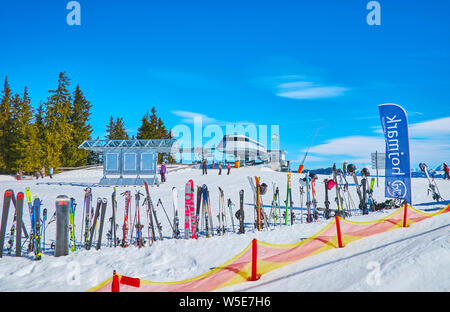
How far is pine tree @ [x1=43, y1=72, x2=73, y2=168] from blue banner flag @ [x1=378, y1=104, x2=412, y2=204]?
35.7 m

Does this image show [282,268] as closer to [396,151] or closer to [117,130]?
[396,151]

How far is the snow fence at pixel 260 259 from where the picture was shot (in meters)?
4.20

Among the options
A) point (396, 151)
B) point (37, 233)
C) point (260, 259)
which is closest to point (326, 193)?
point (396, 151)

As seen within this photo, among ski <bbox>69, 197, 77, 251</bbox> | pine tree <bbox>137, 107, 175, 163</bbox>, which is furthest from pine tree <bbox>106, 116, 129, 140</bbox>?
ski <bbox>69, 197, 77, 251</bbox>

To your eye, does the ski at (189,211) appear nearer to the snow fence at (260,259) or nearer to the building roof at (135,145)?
the snow fence at (260,259)

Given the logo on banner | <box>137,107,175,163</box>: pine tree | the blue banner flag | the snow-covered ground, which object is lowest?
the snow-covered ground

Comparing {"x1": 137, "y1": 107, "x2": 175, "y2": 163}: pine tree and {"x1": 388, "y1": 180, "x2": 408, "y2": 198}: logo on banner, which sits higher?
{"x1": 137, "y1": 107, "x2": 175, "y2": 163}: pine tree

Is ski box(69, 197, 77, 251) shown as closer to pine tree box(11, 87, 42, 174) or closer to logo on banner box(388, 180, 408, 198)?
logo on banner box(388, 180, 408, 198)

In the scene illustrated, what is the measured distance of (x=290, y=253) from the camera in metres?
5.16

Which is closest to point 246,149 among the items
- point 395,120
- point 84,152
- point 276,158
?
point 276,158

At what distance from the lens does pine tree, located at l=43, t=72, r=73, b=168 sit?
1379 inches

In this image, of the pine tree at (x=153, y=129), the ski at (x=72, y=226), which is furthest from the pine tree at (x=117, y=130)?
the ski at (x=72, y=226)
